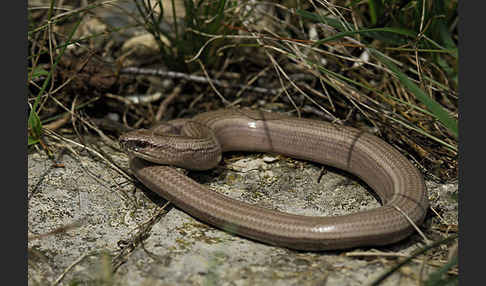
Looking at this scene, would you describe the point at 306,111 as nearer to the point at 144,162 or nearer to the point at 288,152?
the point at 288,152

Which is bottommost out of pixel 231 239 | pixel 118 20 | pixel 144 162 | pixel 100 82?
pixel 231 239

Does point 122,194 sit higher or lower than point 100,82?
lower

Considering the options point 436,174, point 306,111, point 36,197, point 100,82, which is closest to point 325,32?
point 306,111

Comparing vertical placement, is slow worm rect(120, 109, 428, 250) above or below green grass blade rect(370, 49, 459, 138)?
below

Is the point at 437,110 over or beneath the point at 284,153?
over

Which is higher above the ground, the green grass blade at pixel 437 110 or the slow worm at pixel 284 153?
the green grass blade at pixel 437 110

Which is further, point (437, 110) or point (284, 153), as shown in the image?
point (284, 153)

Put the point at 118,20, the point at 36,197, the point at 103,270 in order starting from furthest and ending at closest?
the point at 118,20 < the point at 36,197 < the point at 103,270

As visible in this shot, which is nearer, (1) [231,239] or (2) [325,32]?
(1) [231,239]
